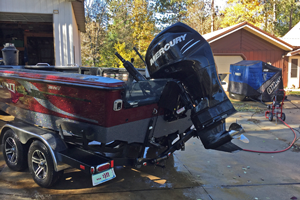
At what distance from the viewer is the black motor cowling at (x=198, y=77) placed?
3.48m

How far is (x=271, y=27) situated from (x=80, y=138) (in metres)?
24.1

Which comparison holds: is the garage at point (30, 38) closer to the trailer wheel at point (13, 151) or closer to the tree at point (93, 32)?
the tree at point (93, 32)

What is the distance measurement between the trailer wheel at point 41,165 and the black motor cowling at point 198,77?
1926mm

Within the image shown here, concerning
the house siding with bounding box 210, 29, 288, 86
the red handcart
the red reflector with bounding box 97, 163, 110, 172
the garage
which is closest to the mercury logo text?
the red reflector with bounding box 97, 163, 110, 172

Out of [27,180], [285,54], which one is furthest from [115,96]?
[285,54]

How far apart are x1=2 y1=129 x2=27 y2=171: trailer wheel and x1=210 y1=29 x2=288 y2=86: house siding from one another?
1352cm

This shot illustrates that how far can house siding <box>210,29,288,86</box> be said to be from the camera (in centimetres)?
1598

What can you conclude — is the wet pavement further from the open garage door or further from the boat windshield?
the open garage door

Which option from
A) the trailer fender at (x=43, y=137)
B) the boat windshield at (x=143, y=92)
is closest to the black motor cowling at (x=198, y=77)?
the boat windshield at (x=143, y=92)

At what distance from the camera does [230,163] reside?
15.8 feet

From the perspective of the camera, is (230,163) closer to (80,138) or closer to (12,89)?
(80,138)

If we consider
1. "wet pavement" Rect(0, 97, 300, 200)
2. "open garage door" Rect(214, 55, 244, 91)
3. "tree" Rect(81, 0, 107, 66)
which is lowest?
"wet pavement" Rect(0, 97, 300, 200)

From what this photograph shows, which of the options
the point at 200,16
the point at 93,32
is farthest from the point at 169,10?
the point at 93,32

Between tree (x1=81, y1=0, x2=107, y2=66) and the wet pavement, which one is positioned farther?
tree (x1=81, y1=0, x2=107, y2=66)
